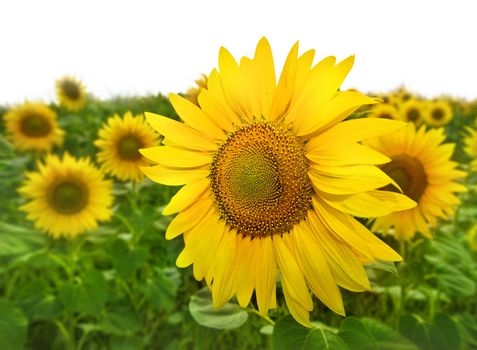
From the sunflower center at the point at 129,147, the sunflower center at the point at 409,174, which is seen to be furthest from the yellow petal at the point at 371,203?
the sunflower center at the point at 129,147

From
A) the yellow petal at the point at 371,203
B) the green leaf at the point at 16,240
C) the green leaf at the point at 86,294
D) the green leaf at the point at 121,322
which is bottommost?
the green leaf at the point at 121,322

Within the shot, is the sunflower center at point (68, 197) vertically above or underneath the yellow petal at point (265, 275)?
above

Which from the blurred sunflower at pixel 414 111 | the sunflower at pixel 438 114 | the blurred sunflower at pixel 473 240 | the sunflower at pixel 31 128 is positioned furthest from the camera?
the sunflower at pixel 438 114

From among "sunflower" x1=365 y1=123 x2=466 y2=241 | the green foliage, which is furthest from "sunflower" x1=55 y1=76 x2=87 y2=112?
"sunflower" x1=365 y1=123 x2=466 y2=241

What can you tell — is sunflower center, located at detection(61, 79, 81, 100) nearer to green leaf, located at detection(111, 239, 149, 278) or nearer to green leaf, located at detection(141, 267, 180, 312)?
green leaf, located at detection(111, 239, 149, 278)

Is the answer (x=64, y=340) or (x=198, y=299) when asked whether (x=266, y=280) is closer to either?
(x=198, y=299)

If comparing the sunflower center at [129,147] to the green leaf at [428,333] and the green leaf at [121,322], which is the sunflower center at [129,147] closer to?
the green leaf at [121,322]

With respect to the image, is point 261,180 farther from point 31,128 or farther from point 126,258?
point 31,128
